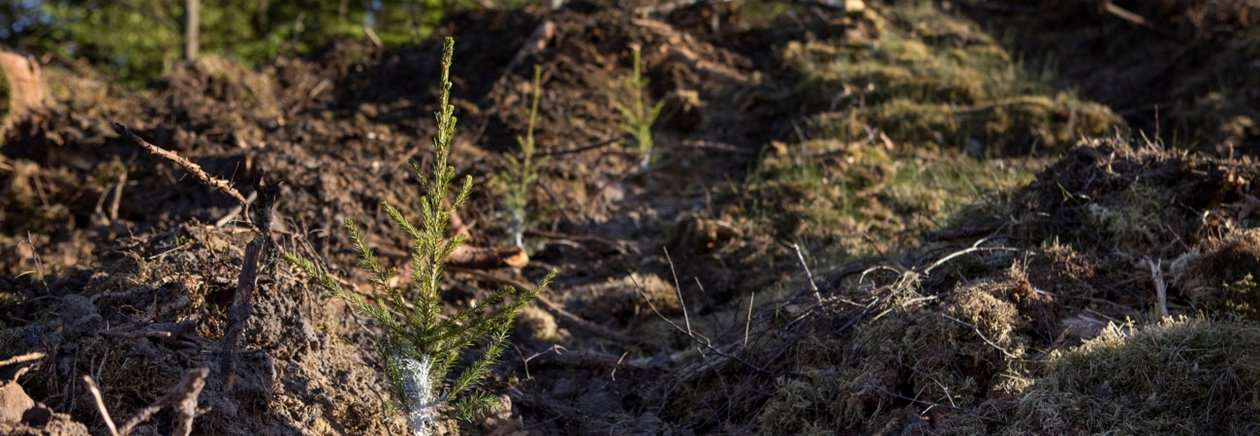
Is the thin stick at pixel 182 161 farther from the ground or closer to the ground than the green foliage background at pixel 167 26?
farther from the ground

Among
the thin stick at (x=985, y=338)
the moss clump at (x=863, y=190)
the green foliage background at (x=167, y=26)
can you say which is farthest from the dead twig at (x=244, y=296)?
the green foliage background at (x=167, y=26)

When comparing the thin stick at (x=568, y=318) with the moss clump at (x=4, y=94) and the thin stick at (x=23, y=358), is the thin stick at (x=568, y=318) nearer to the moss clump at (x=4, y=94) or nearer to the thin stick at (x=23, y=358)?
the thin stick at (x=23, y=358)

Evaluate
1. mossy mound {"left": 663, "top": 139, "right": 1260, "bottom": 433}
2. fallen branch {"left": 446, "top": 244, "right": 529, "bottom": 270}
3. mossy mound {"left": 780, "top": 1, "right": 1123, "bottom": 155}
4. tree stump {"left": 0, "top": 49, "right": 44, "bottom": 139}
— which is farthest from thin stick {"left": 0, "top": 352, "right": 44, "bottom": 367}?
mossy mound {"left": 780, "top": 1, "right": 1123, "bottom": 155}

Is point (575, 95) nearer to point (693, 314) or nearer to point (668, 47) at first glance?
point (668, 47)

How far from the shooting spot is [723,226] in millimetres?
5336

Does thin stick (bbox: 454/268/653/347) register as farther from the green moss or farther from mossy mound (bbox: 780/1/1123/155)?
the green moss

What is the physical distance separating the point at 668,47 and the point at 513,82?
4.61 feet

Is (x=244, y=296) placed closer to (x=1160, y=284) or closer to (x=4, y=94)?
(x=1160, y=284)

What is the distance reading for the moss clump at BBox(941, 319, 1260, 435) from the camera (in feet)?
9.64

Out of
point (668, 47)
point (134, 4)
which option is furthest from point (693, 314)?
point (134, 4)

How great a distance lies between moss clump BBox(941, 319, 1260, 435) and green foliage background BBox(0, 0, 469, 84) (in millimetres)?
13977

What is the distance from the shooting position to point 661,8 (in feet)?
30.5

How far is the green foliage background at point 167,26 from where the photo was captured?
16.5 metres

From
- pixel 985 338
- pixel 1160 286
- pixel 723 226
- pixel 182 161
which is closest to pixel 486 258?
pixel 723 226
